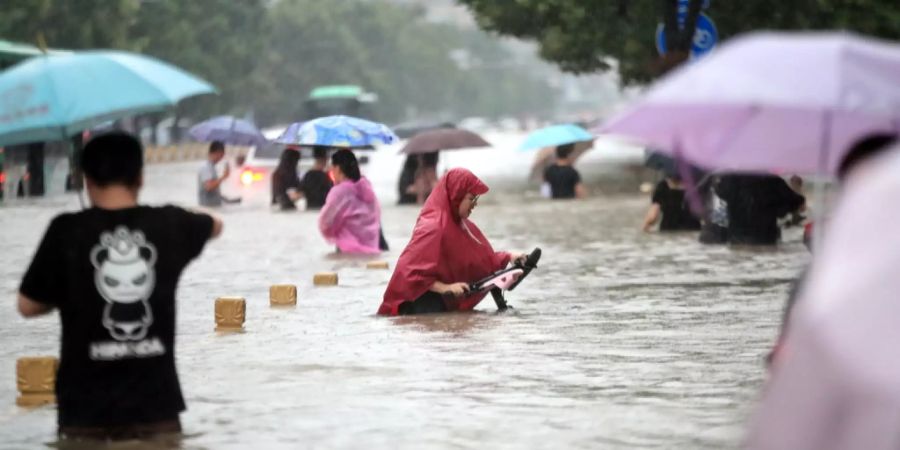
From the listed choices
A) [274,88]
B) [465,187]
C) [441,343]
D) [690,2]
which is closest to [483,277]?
[465,187]

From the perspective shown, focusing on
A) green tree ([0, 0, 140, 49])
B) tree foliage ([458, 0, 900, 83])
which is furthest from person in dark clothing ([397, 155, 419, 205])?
green tree ([0, 0, 140, 49])

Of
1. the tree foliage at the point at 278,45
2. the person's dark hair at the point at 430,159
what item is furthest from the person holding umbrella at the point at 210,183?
the tree foliage at the point at 278,45

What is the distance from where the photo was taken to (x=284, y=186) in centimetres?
3186

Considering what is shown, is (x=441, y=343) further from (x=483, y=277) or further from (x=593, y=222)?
(x=593, y=222)

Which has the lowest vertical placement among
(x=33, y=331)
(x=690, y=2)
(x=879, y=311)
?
(x=33, y=331)

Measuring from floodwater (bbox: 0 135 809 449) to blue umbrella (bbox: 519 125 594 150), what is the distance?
11.9 m

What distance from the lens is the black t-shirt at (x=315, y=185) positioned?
3047cm

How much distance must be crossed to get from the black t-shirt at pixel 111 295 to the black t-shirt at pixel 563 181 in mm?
28332

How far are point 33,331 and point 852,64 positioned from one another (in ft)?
32.0

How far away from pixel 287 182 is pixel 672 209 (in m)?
8.63

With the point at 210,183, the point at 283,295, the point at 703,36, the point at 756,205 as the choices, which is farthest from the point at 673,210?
the point at 210,183

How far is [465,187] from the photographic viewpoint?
13.9 m

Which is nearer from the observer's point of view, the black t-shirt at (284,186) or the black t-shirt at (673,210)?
the black t-shirt at (673,210)

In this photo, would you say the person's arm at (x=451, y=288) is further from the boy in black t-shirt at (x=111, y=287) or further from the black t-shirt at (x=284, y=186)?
the black t-shirt at (x=284, y=186)
